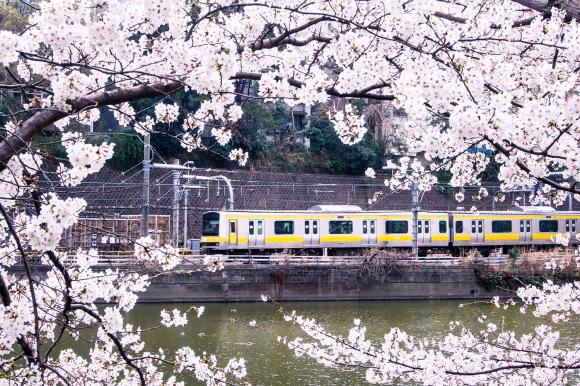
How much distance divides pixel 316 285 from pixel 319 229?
2.98 metres

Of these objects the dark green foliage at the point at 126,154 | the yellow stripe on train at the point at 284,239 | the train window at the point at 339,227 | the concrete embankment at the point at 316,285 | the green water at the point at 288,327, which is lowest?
the green water at the point at 288,327

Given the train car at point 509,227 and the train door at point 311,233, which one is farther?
the train car at point 509,227

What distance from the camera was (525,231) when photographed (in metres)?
22.9

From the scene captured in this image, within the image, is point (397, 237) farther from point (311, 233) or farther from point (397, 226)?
point (311, 233)

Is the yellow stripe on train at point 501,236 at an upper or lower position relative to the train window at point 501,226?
lower

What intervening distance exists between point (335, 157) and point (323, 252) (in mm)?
7463

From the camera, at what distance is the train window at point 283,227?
20719 millimetres

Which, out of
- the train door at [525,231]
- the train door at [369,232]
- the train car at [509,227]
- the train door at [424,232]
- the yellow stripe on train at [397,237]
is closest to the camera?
the train door at [369,232]

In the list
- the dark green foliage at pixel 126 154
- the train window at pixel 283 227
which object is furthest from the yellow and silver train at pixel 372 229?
the dark green foliage at pixel 126 154

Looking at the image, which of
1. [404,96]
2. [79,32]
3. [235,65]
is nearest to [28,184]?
[79,32]

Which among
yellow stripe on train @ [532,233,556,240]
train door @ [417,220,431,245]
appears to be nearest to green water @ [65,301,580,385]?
train door @ [417,220,431,245]

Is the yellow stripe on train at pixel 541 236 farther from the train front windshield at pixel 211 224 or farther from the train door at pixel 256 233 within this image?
the train front windshield at pixel 211 224

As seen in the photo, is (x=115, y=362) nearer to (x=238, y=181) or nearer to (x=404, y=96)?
(x=404, y=96)

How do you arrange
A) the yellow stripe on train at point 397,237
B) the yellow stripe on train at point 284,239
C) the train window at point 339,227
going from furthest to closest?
the yellow stripe on train at point 397,237, the train window at point 339,227, the yellow stripe on train at point 284,239
